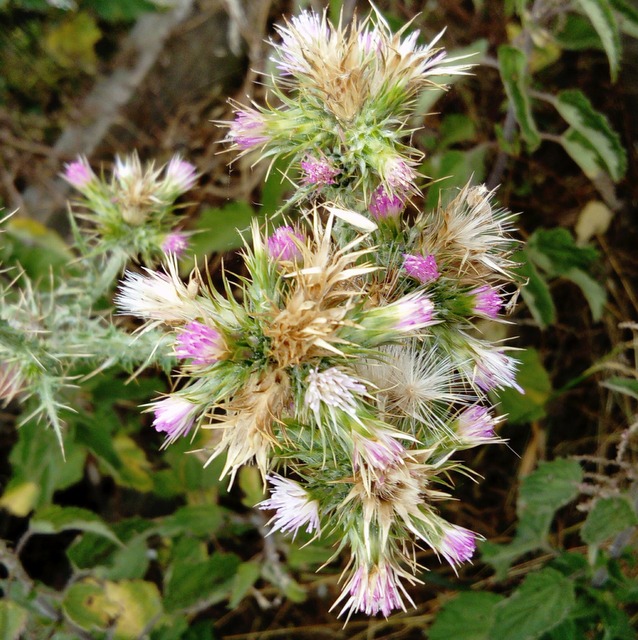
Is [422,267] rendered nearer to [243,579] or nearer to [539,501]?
[539,501]

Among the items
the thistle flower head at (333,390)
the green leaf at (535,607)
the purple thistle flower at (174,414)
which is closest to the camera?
the thistle flower head at (333,390)

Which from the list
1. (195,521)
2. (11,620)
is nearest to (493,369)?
(195,521)

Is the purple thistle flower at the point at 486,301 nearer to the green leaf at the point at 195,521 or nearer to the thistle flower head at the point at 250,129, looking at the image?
the thistle flower head at the point at 250,129

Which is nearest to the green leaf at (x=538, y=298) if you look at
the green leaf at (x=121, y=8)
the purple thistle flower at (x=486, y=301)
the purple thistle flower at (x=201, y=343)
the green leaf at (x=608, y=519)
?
the green leaf at (x=608, y=519)

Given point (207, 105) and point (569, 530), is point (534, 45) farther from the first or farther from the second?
point (569, 530)

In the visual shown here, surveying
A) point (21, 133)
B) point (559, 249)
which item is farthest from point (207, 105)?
point (559, 249)

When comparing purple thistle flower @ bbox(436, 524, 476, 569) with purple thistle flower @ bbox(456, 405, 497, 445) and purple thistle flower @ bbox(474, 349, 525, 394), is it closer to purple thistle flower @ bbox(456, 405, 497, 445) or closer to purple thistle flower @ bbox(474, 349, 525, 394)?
purple thistle flower @ bbox(456, 405, 497, 445)
